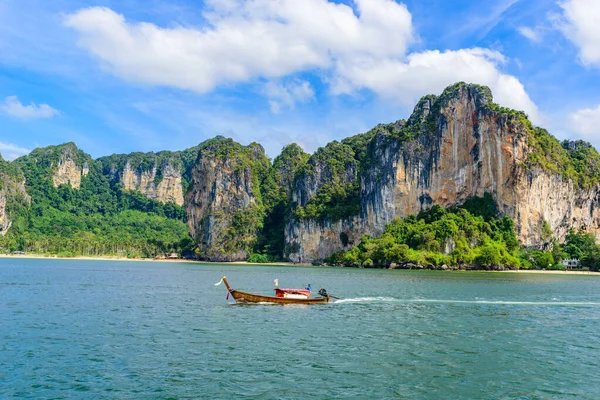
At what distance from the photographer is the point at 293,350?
19531mm

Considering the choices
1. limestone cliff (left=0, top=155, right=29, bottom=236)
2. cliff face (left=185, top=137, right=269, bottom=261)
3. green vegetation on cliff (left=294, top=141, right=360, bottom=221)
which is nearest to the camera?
green vegetation on cliff (left=294, top=141, right=360, bottom=221)

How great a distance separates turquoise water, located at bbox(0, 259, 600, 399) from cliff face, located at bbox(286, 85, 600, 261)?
232ft

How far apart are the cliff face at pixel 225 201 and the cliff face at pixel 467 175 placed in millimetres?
29890

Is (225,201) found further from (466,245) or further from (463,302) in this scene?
(463,302)

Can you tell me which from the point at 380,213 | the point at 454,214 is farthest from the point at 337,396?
the point at 380,213

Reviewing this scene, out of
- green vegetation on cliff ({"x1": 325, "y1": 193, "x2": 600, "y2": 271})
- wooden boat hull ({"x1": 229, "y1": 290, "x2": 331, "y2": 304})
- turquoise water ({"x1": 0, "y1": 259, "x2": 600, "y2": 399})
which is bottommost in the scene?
turquoise water ({"x1": 0, "y1": 259, "x2": 600, "y2": 399})

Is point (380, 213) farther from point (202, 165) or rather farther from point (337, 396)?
point (337, 396)

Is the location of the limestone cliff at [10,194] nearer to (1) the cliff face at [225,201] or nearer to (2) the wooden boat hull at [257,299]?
(1) the cliff face at [225,201]

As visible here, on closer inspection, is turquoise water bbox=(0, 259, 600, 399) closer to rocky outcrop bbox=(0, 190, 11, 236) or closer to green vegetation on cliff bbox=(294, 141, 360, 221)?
green vegetation on cliff bbox=(294, 141, 360, 221)

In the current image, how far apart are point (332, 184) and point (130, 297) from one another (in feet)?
322

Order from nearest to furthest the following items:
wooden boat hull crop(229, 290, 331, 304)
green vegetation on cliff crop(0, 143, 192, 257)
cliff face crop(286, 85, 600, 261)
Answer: wooden boat hull crop(229, 290, 331, 304) < cliff face crop(286, 85, 600, 261) < green vegetation on cliff crop(0, 143, 192, 257)

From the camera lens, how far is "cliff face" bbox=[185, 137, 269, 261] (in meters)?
137

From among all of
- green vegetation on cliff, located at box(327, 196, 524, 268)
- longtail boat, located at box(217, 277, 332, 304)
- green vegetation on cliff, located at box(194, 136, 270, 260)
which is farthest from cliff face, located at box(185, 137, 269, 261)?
longtail boat, located at box(217, 277, 332, 304)

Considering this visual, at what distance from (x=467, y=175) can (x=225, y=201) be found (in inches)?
2672
